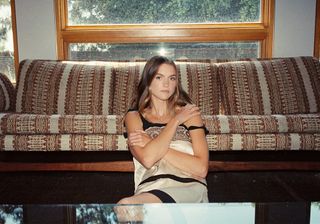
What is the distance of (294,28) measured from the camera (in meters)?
3.31

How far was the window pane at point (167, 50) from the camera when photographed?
3.46 meters

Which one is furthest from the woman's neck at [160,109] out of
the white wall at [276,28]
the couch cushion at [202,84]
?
the white wall at [276,28]

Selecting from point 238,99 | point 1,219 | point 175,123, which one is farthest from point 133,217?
point 238,99

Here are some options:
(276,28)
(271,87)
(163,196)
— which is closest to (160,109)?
(163,196)

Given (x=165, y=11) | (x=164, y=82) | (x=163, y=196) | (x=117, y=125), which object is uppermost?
(x=165, y=11)

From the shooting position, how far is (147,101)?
172 centimetres

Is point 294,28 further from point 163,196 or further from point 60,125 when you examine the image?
point 163,196

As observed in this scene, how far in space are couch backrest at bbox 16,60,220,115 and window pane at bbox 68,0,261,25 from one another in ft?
2.25

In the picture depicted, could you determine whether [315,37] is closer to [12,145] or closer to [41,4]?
[41,4]

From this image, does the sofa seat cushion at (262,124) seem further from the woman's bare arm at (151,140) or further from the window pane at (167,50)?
the window pane at (167,50)

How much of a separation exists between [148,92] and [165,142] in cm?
29

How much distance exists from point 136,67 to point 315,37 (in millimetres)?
1613

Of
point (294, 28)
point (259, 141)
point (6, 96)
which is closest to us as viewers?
point (259, 141)

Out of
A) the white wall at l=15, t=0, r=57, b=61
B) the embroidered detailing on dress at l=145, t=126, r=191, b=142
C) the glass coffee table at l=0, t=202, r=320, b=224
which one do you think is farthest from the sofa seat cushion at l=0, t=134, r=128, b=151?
the white wall at l=15, t=0, r=57, b=61
